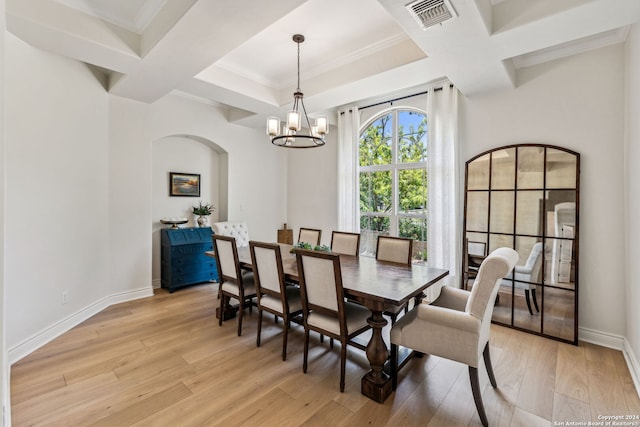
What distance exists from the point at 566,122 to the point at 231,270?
12.4 ft

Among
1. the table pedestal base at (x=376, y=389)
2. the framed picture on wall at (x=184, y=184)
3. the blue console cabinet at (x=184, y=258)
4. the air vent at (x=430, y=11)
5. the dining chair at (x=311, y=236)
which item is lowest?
the table pedestal base at (x=376, y=389)

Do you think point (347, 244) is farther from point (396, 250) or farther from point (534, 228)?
point (534, 228)

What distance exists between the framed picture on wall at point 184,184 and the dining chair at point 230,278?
2.11 metres

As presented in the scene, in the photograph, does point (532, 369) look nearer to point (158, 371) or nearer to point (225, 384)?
point (225, 384)

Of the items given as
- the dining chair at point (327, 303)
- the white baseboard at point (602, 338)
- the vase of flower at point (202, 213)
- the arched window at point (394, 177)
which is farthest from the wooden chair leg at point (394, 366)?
the vase of flower at point (202, 213)

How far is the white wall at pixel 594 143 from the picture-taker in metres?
2.80

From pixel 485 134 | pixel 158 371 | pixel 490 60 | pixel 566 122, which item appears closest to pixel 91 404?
pixel 158 371

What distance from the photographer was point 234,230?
477 cm

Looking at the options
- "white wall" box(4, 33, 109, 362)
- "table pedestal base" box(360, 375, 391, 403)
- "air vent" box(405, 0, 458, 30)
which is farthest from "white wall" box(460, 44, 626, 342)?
"white wall" box(4, 33, 109, 362)

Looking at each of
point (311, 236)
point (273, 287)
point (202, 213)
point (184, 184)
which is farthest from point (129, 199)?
point (273, 287)

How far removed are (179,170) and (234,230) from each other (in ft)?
4.54

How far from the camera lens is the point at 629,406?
2010 mm

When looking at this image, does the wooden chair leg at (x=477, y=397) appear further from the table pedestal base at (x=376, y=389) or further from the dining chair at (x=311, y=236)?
the dining chair at (x=311, y=236)

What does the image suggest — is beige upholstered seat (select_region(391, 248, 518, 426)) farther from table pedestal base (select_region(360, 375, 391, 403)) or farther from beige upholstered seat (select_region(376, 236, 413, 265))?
beige upholstered seat (select_region(376, 236, 413, 265))
